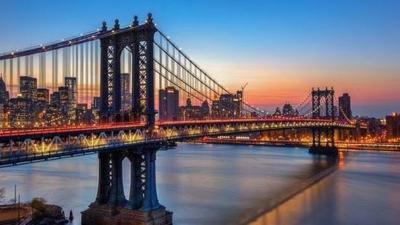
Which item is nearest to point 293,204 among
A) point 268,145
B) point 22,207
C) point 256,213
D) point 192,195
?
point 256,213

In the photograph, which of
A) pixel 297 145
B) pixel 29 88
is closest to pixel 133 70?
pixel 29 88

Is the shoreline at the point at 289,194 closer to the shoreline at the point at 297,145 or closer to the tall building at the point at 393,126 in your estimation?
the shoreline at the point at 297,145

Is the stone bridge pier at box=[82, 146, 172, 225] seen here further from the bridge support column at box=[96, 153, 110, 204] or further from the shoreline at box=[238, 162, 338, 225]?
the shoreline at box=[238, 162, 338, 225]

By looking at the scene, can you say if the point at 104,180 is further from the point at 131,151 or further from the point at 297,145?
the point at 297,145

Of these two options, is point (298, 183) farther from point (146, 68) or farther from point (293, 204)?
point (146, 68)

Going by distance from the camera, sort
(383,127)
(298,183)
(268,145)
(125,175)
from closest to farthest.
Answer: (298,183) < (125,175) < (268,145) < (383,127)

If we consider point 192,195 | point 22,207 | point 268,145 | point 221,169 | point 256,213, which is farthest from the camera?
point 268,145

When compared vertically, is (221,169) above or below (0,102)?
below
